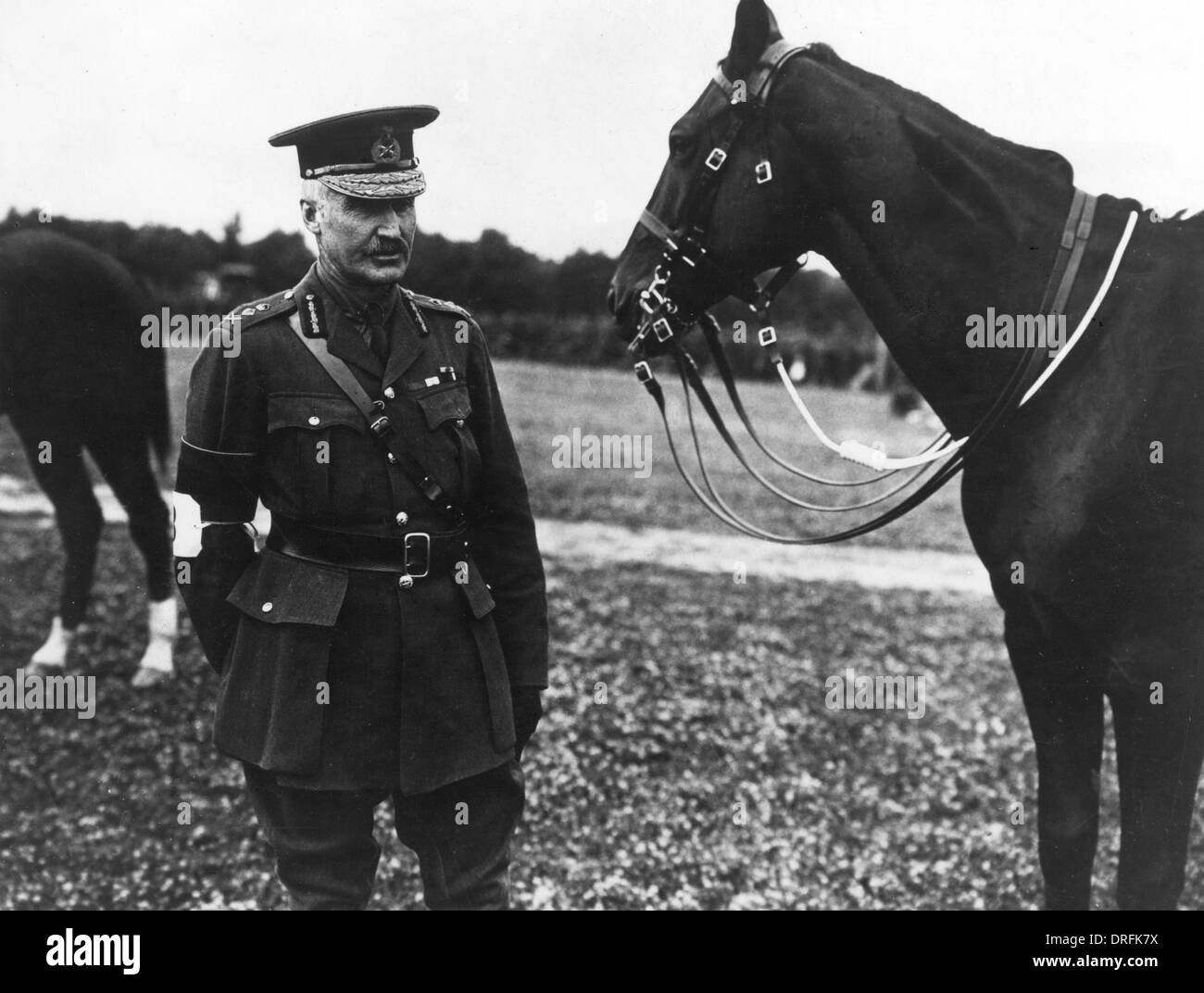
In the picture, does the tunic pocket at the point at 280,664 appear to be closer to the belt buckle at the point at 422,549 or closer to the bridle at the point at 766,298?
the belt buckle at the point at 422,549

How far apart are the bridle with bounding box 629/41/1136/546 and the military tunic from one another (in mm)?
761

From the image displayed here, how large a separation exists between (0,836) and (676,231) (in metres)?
3.68

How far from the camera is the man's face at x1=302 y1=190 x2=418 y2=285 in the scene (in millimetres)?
2604

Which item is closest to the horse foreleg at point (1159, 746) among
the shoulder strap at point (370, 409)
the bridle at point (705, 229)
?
the bridle at point (705, 229)

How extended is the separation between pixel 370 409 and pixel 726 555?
763 centimetres

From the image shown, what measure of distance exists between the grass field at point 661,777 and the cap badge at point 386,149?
265cm

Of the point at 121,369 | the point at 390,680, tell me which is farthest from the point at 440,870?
the point at 121,369

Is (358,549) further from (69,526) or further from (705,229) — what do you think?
(69,526)

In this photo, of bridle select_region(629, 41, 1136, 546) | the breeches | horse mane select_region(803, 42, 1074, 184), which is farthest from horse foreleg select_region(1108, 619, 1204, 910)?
the breeches

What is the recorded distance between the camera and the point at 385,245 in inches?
103

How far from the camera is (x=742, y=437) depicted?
1692 cm

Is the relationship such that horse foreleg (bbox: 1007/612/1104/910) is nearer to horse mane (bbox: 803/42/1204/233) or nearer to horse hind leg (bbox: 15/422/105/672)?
horse mane (bbox: 803/42/1204/233)

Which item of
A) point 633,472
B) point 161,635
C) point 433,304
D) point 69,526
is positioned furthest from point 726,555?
point 433,304
